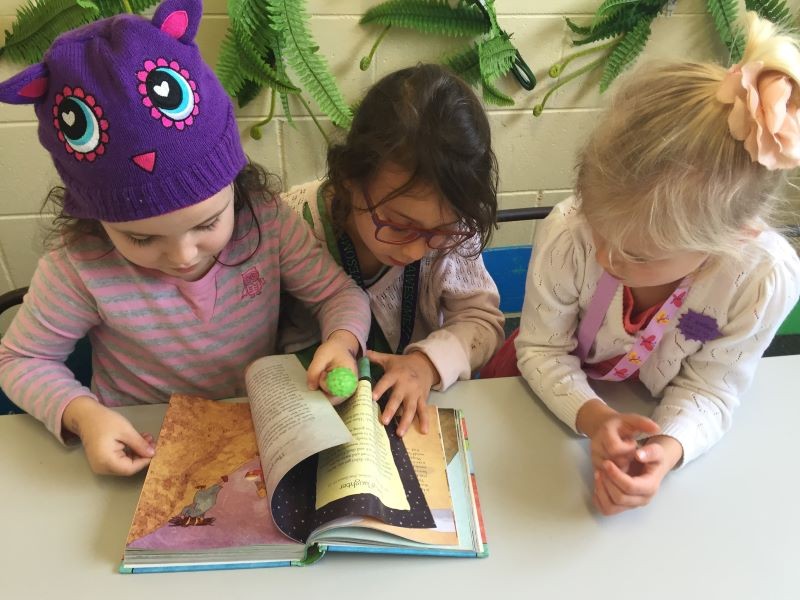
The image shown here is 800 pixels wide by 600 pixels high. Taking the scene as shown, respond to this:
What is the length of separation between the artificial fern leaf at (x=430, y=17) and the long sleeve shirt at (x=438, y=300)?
46 centimetres

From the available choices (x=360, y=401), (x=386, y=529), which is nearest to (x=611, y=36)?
(x=360, y=401)

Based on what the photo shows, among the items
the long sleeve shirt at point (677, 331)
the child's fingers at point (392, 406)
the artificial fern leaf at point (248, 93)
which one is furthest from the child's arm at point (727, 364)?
the artificial fern leaf at point (248, 93)

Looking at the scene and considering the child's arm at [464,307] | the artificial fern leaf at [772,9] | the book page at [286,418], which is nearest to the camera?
the book page at [286,418]

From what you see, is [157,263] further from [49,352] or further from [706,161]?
[706,161]

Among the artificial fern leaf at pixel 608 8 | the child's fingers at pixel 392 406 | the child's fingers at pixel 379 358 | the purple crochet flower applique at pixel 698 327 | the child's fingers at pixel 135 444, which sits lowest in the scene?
the child's fingers at pixel 135 444

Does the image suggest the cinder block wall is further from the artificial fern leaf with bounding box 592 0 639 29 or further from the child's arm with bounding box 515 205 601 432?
the child's arm with bounding box 515 205 601 432

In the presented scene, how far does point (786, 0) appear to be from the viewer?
1396 mm

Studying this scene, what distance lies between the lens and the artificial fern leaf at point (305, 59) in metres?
1.16

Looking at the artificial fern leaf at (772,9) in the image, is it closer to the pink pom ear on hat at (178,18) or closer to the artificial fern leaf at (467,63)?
the artificial fern leaf at (467,63)

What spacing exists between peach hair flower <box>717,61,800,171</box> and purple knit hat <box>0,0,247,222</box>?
554mm

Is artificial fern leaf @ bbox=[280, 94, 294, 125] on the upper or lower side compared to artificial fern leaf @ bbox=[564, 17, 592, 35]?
lower

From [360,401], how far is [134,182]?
0.36 m

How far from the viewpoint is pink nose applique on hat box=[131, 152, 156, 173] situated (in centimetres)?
61

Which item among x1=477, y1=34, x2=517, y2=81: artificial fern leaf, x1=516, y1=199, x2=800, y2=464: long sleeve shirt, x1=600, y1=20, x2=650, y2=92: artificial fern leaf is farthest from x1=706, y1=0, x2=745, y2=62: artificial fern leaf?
x1=516, y1=199, x2=800, y2=464: long sleeve shirt
